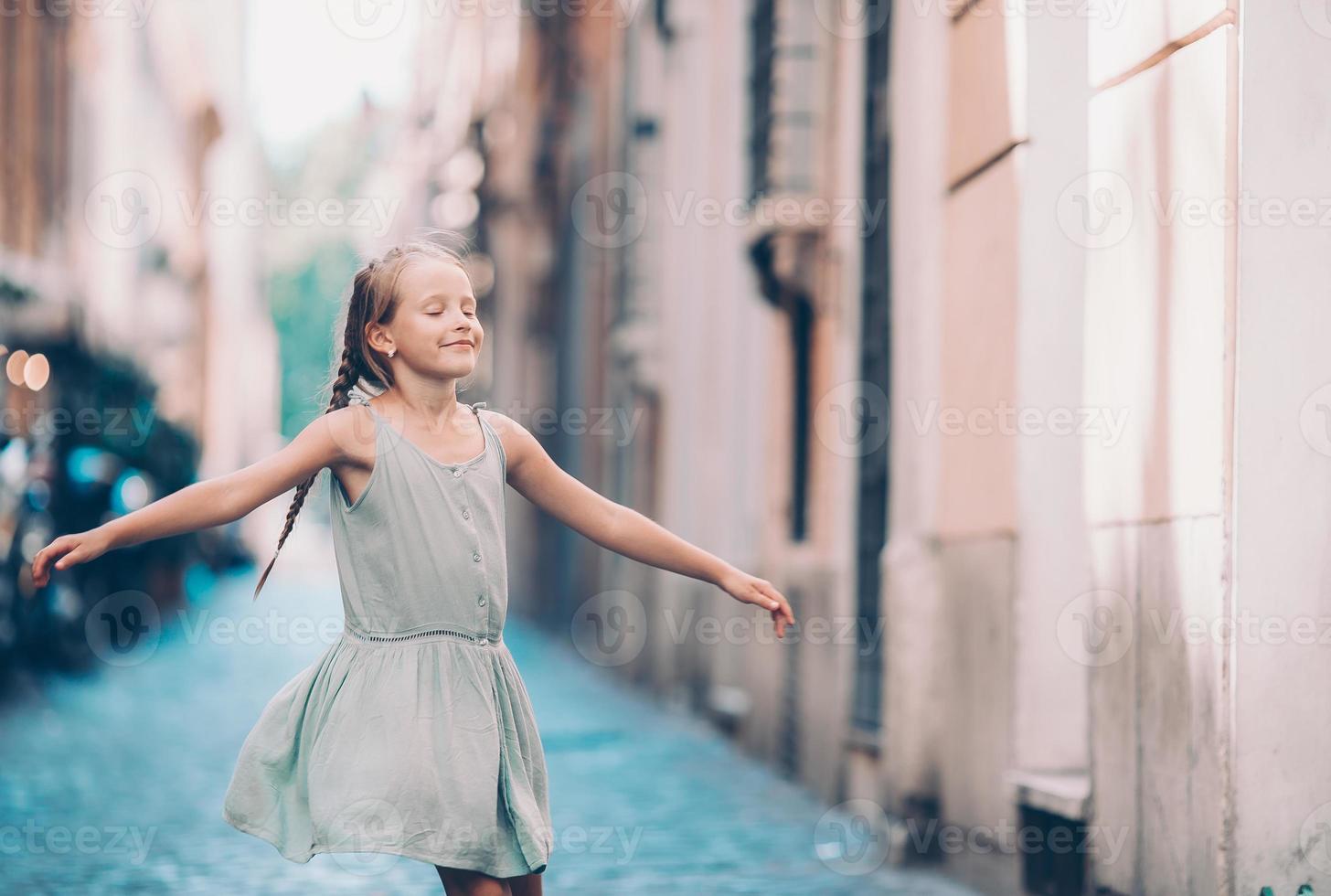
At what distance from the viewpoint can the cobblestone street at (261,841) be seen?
271 inches

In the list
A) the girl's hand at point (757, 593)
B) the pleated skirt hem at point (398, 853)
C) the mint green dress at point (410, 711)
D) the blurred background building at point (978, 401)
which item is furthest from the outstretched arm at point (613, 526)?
the pleated skirt hem at point (398, 853)

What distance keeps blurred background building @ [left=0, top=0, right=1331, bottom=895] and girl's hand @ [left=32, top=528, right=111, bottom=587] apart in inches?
33.2

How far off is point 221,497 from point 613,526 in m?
0.85

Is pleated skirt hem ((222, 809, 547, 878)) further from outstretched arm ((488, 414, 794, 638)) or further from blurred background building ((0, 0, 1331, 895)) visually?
blurred background building ((0, 0, 1331, 895))

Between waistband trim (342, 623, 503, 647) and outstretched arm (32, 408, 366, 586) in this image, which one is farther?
waistband trim (342, 623, 503, 647)

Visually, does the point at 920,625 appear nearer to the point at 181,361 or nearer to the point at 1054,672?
the point at 1054,672

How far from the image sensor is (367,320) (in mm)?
3865

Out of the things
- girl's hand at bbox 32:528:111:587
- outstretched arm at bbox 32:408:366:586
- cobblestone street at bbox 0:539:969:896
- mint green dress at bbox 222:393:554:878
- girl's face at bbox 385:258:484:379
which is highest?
girl's face at bbox 385:258:484:379

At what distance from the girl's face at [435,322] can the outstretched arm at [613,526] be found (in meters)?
0.23

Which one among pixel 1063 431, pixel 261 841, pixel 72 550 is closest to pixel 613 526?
pixel 72 550

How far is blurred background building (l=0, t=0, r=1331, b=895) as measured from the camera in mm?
4879

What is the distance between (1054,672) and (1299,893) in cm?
196

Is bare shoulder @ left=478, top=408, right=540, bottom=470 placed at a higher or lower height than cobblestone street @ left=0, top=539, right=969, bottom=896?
higher

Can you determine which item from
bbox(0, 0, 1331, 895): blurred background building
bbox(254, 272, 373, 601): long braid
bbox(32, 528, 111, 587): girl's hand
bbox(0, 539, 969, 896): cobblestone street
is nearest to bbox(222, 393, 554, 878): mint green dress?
bbox(254, 272, 373, 601): long braid
